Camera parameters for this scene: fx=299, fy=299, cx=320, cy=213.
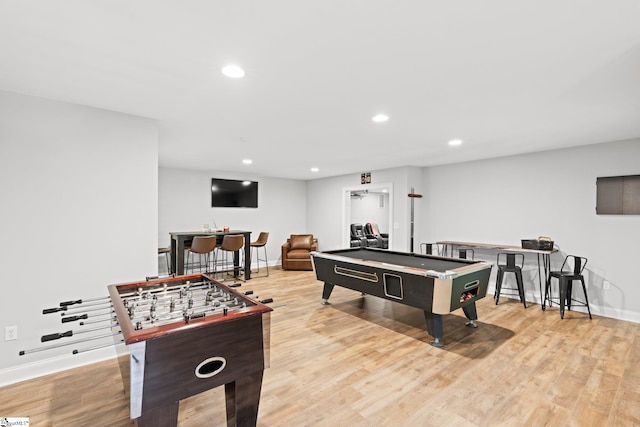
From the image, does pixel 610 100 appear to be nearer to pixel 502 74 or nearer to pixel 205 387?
pixel 502 74

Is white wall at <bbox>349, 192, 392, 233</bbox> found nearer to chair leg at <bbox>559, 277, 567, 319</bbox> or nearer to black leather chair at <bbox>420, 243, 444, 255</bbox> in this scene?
black leather chair at <bbox>420, 243, 444, 255</bbox>

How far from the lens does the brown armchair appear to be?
6868 mm

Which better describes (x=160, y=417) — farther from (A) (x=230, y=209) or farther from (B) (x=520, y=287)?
(A) (x=230, y=209)

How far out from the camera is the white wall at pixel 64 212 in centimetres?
240

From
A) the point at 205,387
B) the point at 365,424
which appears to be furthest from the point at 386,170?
the point at 205,387

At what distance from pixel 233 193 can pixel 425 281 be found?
538 cm

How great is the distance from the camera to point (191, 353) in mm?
1425

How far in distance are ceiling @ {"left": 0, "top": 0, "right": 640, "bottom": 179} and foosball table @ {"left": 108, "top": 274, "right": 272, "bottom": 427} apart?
151 cm

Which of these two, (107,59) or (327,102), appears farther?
(327,102)

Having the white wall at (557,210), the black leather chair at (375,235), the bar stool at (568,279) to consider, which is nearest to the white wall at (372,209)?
the black leather chair at (375,235)

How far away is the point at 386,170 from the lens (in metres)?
6.30

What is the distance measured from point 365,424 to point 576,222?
4.25m

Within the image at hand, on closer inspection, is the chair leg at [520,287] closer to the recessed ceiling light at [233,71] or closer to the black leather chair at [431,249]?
the black leather chair at [431,249]

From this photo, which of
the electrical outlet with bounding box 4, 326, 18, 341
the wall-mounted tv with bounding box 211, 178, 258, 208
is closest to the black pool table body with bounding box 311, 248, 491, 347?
the electrical outlet with bounding box 4, 326, 18, 341
